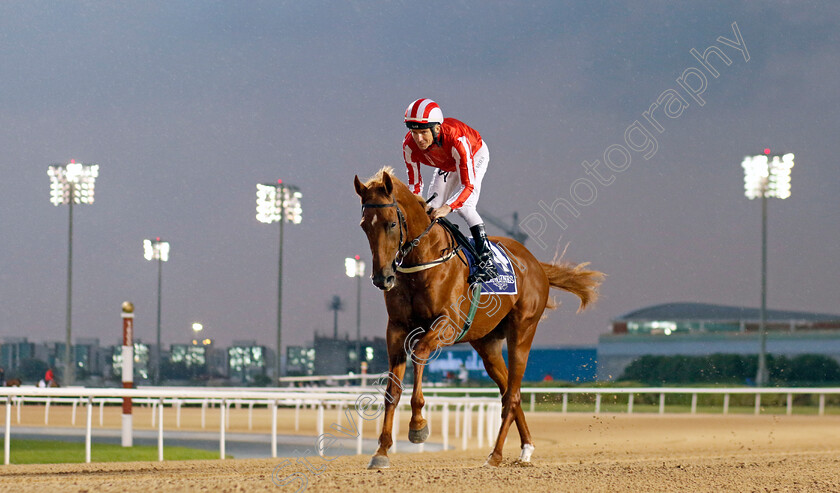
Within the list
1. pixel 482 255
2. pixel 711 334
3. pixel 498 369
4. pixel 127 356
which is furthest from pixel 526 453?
pixel 711 334

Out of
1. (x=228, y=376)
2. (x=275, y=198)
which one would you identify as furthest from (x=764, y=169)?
(x=228, y=376)

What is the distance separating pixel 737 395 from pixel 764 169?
700 centimetres

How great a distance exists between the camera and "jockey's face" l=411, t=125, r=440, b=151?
460 cm

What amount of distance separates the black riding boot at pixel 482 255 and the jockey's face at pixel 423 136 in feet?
1.90

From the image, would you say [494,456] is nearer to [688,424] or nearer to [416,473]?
Answer: [416,473]

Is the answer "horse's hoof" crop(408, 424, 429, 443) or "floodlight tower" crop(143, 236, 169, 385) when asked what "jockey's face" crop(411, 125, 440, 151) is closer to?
"horse's hoof" crop(408, 424, 429, 443)

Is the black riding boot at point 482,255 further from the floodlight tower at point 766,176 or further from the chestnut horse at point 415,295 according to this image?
the floodlight tower at point 766,176

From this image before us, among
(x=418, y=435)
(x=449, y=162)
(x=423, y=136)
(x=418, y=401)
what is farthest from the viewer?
(x=449, y=162)

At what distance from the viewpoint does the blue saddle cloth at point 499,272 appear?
4969 millimetres

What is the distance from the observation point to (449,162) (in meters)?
4.86

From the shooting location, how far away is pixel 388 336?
14.6ft

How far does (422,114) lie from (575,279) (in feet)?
6.96

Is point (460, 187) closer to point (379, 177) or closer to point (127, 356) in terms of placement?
point (379, 177)

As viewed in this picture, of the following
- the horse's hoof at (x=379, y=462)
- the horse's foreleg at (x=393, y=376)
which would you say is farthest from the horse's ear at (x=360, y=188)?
the horse's hoof at (x=379, y=462)
